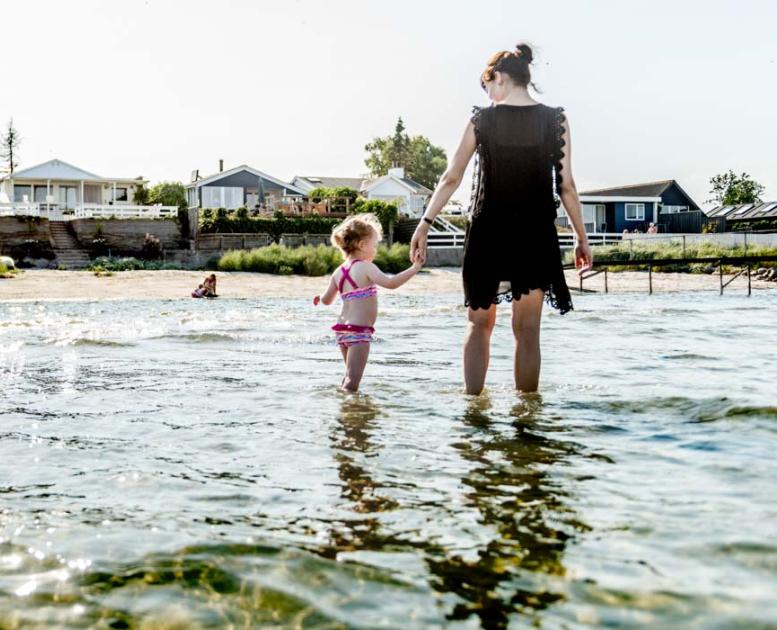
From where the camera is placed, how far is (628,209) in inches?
2621

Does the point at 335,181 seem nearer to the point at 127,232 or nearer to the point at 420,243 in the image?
the point at 127,232

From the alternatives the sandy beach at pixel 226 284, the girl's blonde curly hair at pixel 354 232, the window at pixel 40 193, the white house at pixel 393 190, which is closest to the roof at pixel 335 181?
the white house at pixel 393 190

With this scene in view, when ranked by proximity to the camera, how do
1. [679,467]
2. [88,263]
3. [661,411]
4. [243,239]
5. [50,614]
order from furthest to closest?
[243,239], [88,263], [661,411], [679,467], [50,614]

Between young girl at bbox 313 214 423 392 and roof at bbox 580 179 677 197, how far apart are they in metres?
62.5

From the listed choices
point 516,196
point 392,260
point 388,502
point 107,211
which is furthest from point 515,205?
point 107,211

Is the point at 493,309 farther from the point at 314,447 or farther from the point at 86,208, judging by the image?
the point at 86,208

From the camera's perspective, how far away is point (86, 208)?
164ft

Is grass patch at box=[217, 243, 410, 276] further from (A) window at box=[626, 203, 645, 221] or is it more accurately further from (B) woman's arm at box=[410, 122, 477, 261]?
(A) window at box=[626, 203, 645, 221]

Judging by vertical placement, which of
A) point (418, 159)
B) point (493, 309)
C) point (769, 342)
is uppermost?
point (418, 159)

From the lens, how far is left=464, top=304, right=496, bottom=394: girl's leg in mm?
5660

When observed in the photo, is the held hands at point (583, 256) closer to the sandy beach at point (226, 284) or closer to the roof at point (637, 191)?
the sandy beach at point (226, 284)

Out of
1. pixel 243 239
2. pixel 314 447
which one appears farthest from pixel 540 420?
pixel 243 239

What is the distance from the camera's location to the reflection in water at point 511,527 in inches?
92.7

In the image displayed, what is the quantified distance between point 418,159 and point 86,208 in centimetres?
7958
